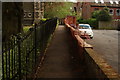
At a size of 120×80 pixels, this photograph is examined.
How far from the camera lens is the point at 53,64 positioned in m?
7.84

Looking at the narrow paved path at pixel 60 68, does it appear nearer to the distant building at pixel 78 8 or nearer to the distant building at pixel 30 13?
the distant building at pixel 30 13

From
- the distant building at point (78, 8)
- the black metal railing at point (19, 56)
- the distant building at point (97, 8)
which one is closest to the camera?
the black metal railing at point (19, 56)

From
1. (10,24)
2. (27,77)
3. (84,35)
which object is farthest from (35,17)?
(27,77)

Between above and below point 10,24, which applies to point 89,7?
above

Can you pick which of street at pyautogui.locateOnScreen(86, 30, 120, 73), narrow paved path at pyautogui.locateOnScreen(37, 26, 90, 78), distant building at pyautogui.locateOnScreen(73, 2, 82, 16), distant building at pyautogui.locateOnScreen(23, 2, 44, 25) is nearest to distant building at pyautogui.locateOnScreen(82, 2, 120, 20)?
distant building at pyautogui.locateOnScreen(73, 2, 82, 16)

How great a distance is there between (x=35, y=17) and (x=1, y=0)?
23.3 metres

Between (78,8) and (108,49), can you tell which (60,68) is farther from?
(78,8)

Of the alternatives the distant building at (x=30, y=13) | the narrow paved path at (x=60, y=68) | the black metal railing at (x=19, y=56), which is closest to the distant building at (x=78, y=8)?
the distant building at (x=30, y=13)

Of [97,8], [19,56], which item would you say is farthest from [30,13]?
[19,56]

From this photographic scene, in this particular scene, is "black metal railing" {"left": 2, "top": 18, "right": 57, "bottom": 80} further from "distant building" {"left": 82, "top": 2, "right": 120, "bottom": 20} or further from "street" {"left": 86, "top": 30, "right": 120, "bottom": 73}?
"distant building" {"left": 82, "top": 2, "right": 120, "bottom": 20}

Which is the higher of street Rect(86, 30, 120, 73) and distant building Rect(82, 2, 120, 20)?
distant building Rect(82, 2, 120, 20)

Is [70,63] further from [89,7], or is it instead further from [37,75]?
[89,7]

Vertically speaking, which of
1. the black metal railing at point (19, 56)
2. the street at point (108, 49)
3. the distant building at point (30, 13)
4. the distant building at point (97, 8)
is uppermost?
the distant building at point (97, 8)

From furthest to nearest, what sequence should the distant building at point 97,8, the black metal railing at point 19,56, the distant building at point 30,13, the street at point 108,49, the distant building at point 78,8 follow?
1. the distant building at point 78,8
2. the distant building at point 97,8
3. the distant building at point 30,13
4. the street at point 108,49
5. the black metal railing at point 19,56
